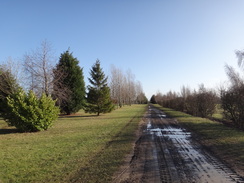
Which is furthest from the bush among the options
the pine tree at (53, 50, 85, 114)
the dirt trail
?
the pine tree at (53, 50, 85, 114)

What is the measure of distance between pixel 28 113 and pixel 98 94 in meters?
13.7

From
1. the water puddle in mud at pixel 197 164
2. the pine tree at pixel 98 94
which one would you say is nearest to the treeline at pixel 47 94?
the pine tree at pixel 98 94

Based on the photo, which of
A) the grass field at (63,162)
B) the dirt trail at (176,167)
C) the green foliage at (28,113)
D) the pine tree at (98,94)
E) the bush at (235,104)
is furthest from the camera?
the pine tree at (98,94)

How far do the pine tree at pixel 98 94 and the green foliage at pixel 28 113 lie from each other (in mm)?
12702

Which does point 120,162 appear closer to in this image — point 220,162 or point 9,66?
point 220,162

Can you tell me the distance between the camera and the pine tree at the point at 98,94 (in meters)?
26.2

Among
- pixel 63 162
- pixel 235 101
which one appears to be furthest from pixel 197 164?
pixel 235 101

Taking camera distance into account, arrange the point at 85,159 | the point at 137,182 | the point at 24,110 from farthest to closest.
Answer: the point at 24,110, the point at 85,159, the point at 137,182

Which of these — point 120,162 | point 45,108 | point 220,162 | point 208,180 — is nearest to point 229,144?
point 220,162

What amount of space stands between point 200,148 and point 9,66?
87.8 feet

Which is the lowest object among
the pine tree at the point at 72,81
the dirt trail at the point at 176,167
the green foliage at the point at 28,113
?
the dirt trail at the point at 176,167

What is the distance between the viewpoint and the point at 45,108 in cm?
1335

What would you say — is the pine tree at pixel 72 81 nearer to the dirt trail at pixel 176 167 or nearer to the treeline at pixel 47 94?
the treeline at pixel 47 94

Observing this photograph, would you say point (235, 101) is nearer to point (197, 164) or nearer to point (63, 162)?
point (197, 164)
